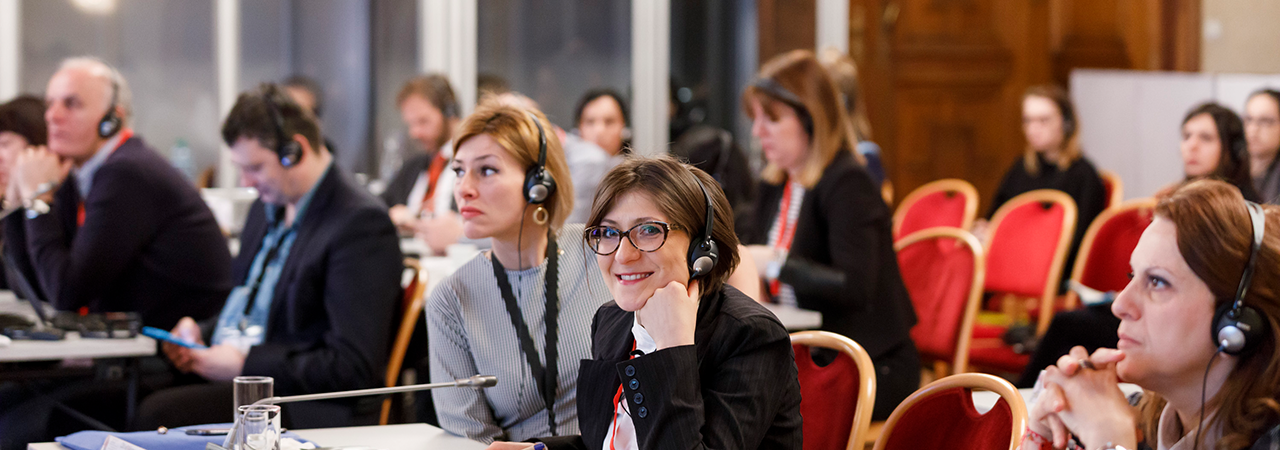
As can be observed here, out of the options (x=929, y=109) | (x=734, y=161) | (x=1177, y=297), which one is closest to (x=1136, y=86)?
(x=929, y=109)

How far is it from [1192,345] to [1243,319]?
8 centimetres

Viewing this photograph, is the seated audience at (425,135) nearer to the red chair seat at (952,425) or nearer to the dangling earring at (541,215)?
the dangling earring at (541,215)

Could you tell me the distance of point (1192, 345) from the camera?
1.33 meters

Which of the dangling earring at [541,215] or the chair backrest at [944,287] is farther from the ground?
the dangling earring at [541,215]

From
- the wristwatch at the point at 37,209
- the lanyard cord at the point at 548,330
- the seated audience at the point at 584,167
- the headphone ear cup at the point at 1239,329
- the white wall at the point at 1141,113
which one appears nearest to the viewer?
the headphone ear cup at the point at 1239,329

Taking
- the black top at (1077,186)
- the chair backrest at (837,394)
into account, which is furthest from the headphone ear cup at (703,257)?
the black top at (1077,186)

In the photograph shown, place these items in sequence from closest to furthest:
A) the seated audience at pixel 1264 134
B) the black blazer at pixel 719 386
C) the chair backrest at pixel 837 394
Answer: the black blazer at pixel 719 386 → the chair backrest at pixel 837 394 → the seated audience at pixel 1264 134

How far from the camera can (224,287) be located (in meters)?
3.29

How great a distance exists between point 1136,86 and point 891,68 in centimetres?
130

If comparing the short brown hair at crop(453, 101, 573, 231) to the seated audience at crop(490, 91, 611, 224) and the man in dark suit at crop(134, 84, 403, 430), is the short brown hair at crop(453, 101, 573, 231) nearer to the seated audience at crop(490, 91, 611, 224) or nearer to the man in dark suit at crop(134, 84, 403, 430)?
the man in dark suit at crop(134, 84, 403, 430)

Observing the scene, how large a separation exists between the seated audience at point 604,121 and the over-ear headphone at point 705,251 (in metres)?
3.72

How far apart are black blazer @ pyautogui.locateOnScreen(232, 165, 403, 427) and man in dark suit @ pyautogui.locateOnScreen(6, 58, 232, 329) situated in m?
0.54

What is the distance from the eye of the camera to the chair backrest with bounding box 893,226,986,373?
311 centimetres

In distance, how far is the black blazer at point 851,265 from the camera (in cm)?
287
